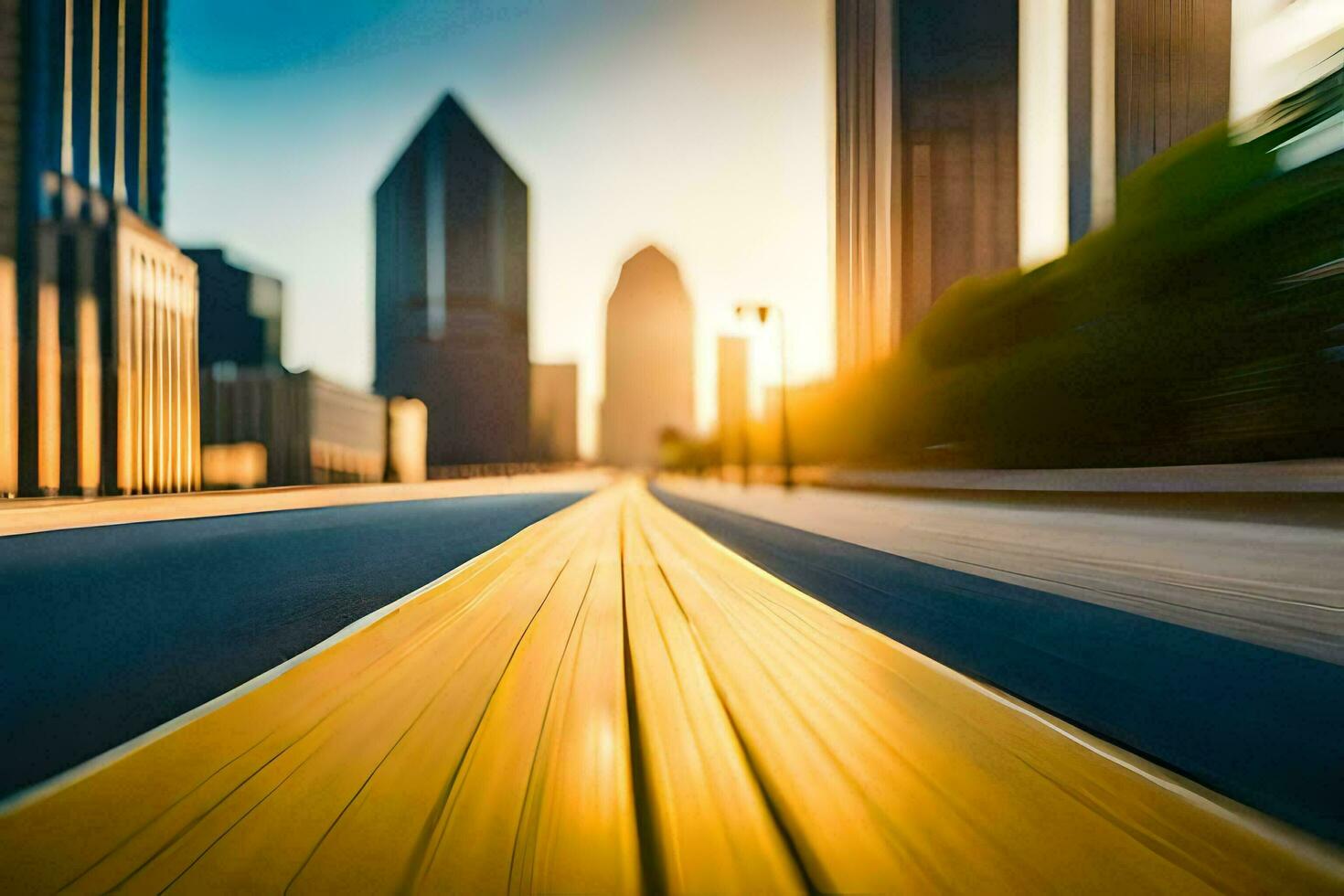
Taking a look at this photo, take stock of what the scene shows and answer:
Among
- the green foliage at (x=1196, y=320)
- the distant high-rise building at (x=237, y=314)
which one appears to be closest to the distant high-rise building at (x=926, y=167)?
the green foliage at (x=1196, y=320)

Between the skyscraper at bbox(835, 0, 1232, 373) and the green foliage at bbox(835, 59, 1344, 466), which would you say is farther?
the skyscraper at bbox(835, 0, 1232, 373)

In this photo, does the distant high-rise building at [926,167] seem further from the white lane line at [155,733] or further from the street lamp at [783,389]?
the white lane line at [155,733]

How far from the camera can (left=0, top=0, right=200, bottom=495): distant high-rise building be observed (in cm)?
3628

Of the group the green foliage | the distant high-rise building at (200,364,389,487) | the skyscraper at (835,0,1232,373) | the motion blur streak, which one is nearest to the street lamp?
the skyscraper at (835,0,1232,373)

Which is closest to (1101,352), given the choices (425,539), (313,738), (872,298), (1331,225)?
(1331,225)

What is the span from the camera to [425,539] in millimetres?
9625

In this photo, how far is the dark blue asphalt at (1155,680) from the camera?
206 cm

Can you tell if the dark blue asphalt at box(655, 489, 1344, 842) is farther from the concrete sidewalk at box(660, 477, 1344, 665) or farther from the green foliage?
the green foliage

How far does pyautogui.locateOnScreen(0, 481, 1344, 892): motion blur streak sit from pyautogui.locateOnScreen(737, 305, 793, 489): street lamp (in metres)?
21.9

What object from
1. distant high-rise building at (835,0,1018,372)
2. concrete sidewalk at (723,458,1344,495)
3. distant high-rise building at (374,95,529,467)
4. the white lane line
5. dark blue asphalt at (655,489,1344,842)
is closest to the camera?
the white lane line

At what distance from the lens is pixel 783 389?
27719 mm

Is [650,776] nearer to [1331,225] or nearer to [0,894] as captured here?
[0,894]

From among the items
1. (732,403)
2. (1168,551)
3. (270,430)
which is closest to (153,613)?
(1168,551)

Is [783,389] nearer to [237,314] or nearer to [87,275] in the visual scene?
[87,275]
